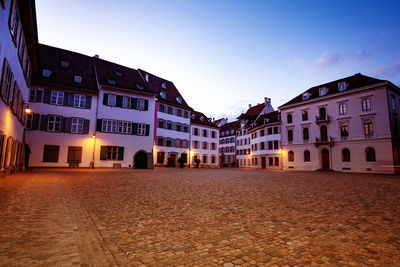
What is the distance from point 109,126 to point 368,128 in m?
32.7

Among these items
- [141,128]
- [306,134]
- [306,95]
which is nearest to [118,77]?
[141,128]

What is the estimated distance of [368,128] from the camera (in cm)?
2903

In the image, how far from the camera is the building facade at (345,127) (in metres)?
27.5

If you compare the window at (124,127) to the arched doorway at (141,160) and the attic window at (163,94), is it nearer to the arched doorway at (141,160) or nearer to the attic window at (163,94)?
the arched doorway at (141,160)

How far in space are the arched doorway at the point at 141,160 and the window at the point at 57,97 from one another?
1055 centimetres

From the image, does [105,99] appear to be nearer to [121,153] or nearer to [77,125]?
[77,125]

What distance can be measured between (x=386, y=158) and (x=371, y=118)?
5220mm


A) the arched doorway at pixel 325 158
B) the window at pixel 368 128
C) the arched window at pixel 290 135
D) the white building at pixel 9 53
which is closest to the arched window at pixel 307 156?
the arched doorway at pixel 325 158

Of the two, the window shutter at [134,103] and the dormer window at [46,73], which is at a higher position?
the dormer window at [46,73]

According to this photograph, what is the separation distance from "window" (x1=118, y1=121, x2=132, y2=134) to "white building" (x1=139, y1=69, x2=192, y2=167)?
8177 millimetres

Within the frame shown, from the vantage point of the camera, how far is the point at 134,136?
28.9 m

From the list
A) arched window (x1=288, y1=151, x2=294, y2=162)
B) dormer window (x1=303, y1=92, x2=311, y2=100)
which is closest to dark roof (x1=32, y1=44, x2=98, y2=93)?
arched window (x1=288, y1=151, x2=294, y2=162)

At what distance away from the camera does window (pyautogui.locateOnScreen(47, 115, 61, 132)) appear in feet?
79.4

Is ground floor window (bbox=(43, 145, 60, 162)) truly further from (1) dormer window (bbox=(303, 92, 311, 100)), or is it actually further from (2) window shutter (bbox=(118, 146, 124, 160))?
(1) dormer window (bbox=(303, 92, 311, 100))
